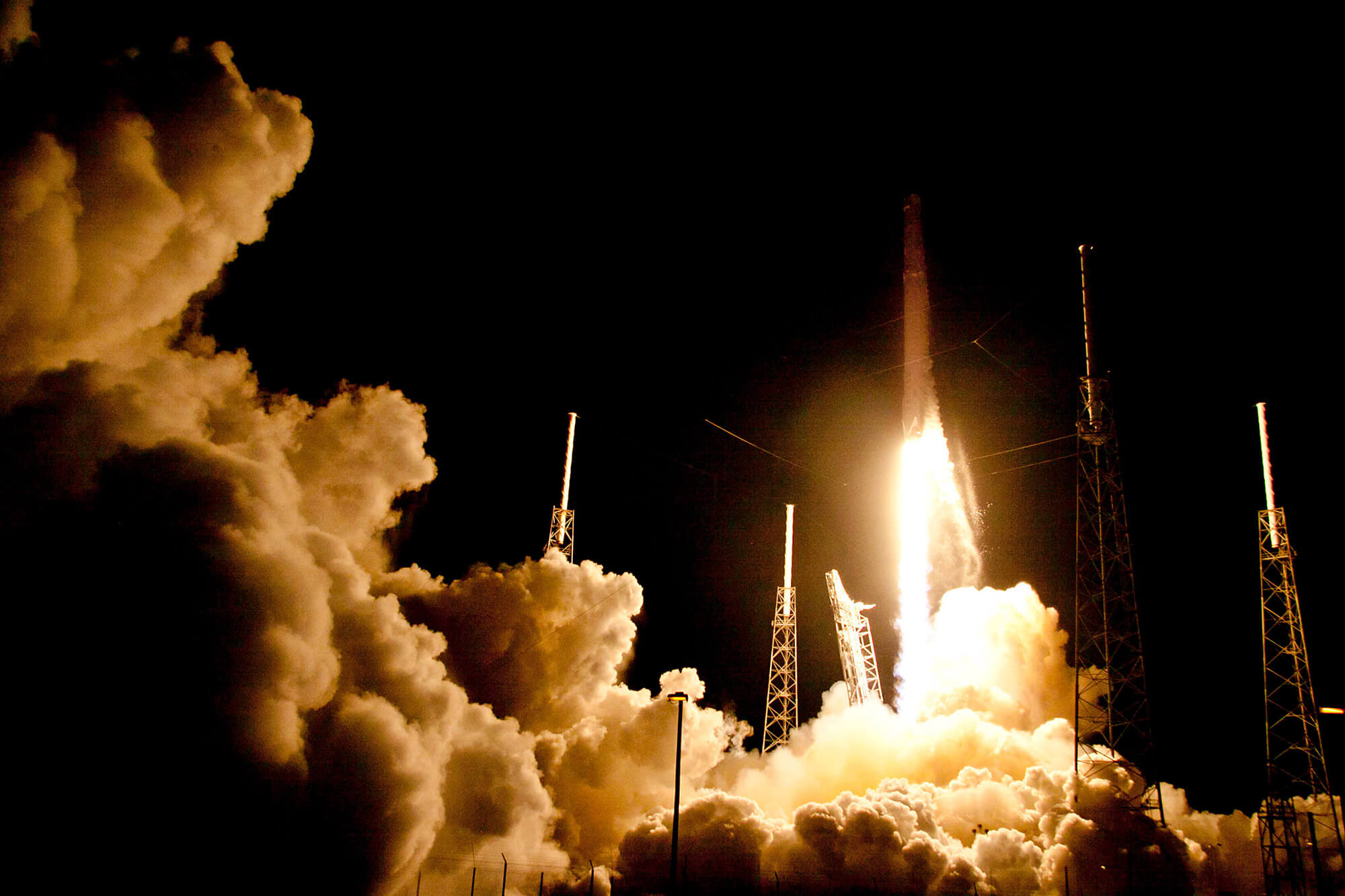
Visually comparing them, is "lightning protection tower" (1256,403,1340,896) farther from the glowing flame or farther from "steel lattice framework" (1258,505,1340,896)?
the glowing flame

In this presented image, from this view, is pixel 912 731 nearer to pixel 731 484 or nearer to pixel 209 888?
pixel 731 484

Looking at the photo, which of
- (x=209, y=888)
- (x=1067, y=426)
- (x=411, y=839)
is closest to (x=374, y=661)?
(x=411, y=839)

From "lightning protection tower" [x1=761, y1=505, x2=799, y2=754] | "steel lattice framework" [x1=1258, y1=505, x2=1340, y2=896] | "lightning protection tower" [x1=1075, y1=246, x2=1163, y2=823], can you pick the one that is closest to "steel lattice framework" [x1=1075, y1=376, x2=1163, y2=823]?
"lightning protection tower" [x1=1075, y1=246, x2=1163, y2=823]

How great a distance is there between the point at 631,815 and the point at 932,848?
1208 cm

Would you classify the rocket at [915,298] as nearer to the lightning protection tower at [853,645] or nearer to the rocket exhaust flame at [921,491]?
the rocket exhaust flame at [921,491]

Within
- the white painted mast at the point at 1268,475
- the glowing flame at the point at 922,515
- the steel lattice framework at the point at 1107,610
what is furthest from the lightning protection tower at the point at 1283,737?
the glowing flame at the point at 922,515

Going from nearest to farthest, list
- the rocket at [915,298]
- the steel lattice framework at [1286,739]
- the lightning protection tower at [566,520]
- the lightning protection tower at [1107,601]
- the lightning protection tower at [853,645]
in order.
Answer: the steel lattice framework at [1286,739] < the lightning protection tower at [1107,601] < the lightning protection tower at [566,520] < the rocket at [915,298] < the lightning protection tower at [853,645]

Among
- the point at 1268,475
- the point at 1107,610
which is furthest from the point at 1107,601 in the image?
the point at 1268,475

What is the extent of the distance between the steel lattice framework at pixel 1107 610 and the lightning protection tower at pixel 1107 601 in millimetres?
32

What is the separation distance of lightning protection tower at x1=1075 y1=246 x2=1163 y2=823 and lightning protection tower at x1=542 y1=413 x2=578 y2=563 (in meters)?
18.7

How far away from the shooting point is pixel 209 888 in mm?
18359

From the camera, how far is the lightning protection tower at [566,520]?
30.5 metres

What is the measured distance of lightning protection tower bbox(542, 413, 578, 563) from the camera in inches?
1203

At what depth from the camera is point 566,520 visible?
101 ft
